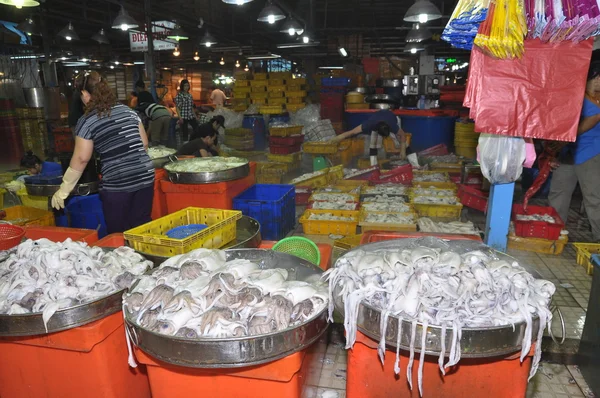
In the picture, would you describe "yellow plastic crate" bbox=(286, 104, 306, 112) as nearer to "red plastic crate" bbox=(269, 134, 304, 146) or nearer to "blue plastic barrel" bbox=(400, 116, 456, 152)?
"red plastic crate" bbox=(269, 134, 304, 146)

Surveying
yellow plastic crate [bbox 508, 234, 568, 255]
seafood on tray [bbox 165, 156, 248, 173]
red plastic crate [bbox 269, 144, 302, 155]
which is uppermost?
seafood on tray [bbox 165, 156, 248, 173]

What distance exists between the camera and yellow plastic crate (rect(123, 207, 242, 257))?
278 centimetres

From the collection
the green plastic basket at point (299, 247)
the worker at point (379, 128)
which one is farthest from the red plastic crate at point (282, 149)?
the green plastic basket at point (299, 247)

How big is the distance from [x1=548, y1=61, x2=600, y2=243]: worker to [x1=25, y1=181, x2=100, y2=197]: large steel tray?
5796 millimetres

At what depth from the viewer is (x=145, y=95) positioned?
10.5 meters

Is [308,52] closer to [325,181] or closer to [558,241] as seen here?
[325,181]

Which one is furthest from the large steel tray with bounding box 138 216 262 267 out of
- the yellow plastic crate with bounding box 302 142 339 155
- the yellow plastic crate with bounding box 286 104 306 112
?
the yellow plastic crate with bounding box 286 104 306 112

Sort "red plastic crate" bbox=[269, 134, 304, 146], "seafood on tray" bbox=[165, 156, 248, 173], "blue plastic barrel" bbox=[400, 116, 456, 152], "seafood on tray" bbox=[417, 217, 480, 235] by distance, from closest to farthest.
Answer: "seafood on tray" bbox=[165, 156, 248, 173] < "seafood on tray" bbox=[417, 217, 480, 235] < "red plastic crate" bbox=[269, 134, 304, 146] < "blue plastic barrel" bbox=[400, 116, 456, 152]

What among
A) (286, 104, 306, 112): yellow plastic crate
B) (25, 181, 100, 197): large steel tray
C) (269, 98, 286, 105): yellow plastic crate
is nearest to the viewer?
(25, 181, 100, 197): large steel tray

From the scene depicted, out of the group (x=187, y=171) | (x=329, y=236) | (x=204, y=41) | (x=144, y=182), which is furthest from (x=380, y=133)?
(x=204, y=41)

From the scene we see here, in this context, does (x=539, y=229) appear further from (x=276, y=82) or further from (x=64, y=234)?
(x=276, y=82)

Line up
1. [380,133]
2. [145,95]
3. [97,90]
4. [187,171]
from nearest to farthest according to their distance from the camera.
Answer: [97,90] < [187,171] < [380,133] < [145,95]

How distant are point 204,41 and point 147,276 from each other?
39.2ft

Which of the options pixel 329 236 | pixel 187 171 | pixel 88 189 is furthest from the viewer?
pixel 329 236
